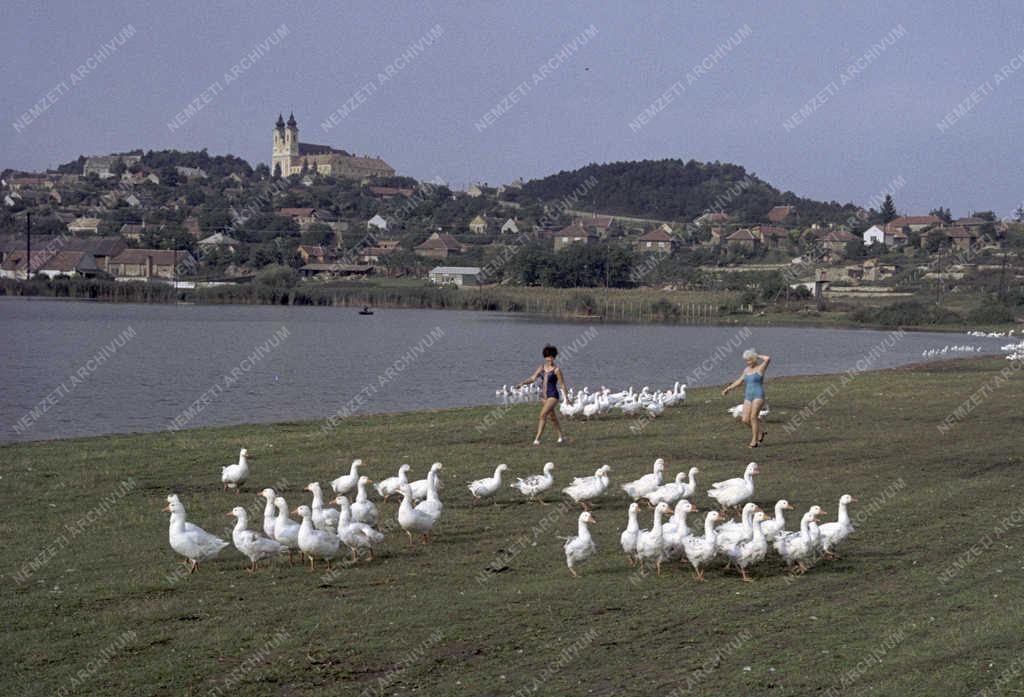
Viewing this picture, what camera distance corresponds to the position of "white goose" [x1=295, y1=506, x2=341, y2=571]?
484 inches

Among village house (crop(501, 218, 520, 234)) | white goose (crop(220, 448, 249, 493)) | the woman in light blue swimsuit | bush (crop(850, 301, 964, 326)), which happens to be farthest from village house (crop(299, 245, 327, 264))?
white goose (crop(220, 448, 249, 493))

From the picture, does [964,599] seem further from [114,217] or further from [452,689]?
[114,217]

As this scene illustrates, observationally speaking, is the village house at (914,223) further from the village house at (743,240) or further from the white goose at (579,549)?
the white goose at (579,549)

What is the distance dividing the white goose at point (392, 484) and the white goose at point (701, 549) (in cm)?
466

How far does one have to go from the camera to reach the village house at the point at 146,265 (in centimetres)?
13800

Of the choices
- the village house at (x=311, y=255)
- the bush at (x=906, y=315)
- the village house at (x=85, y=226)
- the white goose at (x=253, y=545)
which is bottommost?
the white goose at (x=253, y=545)

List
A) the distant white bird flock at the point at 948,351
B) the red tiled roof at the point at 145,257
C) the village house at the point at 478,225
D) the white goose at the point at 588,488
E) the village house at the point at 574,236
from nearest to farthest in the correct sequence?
the white goose at the point at 588,488 < the distant white bird flock at the point at 948,351 < the red tiled roof at the point at 145,257 < the village house at the point at 574,236 < the village house at the point at 478,225

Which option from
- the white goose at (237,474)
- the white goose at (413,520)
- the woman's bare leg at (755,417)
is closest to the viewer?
the white goose at (413,520)

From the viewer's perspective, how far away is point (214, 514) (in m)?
15.2

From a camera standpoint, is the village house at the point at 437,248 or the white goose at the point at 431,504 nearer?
the white goose at the point at 431,504

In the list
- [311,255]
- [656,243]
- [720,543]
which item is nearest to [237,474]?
[720,543]

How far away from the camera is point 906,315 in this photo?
9675cm

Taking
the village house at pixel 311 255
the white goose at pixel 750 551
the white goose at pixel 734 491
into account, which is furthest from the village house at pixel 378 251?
the white goose at pixel 750 551

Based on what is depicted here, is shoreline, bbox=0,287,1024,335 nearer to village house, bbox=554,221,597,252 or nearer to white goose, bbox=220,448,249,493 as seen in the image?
village house, bbox=554,221,597,252
